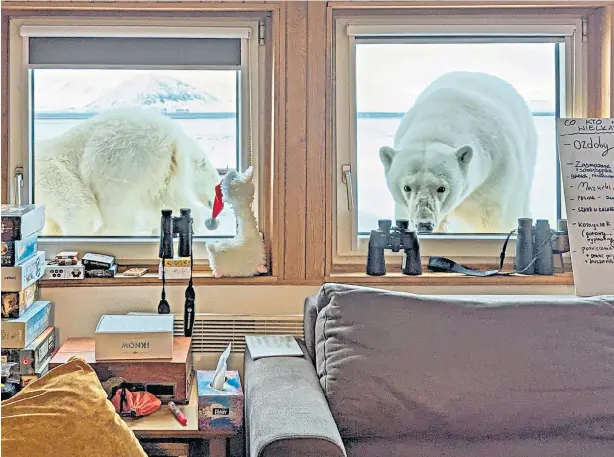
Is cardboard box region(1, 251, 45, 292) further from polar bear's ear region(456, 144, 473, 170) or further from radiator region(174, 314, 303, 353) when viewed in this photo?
polar bear's ear region(456, 144, 473, 170)

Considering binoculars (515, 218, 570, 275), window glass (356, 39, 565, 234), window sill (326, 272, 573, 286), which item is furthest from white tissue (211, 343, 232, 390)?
binoculars (515, 218, 570, 275)

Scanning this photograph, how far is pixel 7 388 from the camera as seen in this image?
7.06 feet

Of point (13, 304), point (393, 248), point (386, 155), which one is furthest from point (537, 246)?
point (13, 304)

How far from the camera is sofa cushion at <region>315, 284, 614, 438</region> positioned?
188 centimetres

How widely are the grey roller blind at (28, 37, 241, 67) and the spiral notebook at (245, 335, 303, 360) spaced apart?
104 cm

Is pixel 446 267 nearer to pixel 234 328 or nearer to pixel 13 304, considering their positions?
pixel 234 328

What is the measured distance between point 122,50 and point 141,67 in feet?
0.30

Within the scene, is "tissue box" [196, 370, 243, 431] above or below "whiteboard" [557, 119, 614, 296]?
below

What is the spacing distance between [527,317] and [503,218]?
2.59ft

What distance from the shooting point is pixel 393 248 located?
2525 millimetres

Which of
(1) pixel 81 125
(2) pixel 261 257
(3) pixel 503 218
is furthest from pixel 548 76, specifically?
(1) pixel 81 125

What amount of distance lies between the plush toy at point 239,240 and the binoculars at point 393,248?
402mm

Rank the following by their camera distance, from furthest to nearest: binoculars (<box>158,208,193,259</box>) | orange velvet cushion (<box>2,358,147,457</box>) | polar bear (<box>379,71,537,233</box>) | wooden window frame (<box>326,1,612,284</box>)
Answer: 1. polar bear (<box>379,71,537,233</box>)
2. wooden window frame (<box>326,1,612,284</box>)
3. binoculars (<box>158,208,193,259</box>)
4. orange velvet cushion (<box>2,358,147,457</box>)

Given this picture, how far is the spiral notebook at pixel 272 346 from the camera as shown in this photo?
2.18 metres
